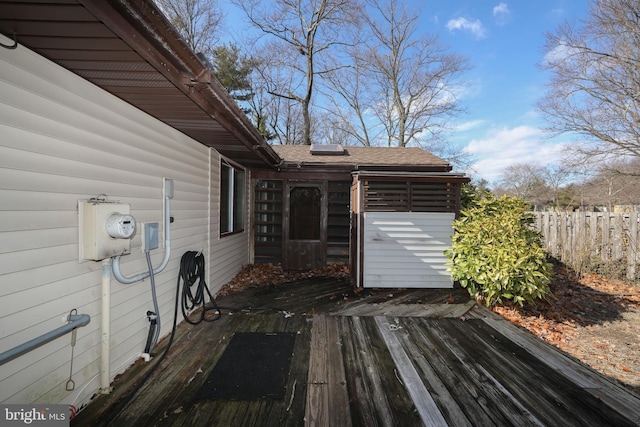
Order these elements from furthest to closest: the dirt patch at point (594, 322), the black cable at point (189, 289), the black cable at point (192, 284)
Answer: the black cable at point (192, 284) < the black cable at point (189, 289) < the dirt patch at point (594, 322)

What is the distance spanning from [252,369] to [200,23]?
1615 centimetres

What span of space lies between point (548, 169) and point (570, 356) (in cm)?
3506

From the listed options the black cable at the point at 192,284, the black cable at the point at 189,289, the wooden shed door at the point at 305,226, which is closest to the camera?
the black cable at the point at 189,289

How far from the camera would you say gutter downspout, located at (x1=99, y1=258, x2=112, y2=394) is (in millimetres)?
2174

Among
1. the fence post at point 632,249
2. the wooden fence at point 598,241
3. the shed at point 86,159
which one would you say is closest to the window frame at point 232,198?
the shed at point 86,159

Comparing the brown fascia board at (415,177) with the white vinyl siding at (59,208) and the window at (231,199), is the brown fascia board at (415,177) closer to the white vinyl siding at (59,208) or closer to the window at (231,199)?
the window at (231,199)

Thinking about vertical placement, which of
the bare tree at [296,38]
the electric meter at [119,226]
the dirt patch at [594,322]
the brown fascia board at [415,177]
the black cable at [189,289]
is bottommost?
the dirt patch at [594,322]

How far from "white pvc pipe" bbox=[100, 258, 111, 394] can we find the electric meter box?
191 millimetres

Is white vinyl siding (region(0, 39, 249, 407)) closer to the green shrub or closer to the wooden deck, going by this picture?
the wooden deck

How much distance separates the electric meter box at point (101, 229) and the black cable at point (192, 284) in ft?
4.51

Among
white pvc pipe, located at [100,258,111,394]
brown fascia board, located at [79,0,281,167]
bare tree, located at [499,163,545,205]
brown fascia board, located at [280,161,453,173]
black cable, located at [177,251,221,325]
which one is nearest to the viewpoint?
brown fascia board, located at [79,0,281,167]

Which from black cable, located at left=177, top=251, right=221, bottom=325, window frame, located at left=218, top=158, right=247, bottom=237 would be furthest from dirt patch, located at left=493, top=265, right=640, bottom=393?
window frame, located at left=218, top=158, right=247, bottom=237

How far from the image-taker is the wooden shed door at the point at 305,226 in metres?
6.61

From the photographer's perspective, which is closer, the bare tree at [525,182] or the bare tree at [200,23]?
the bare tree at [200,23]
